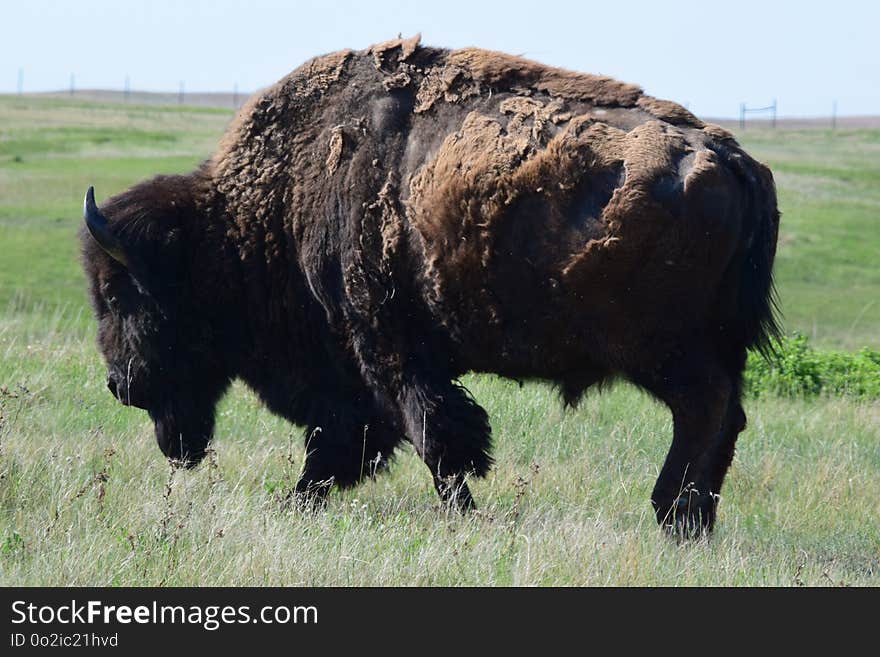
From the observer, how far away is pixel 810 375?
10531mm

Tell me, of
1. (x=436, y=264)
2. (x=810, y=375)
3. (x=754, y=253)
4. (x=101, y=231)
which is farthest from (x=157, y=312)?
(x=810, y=375)

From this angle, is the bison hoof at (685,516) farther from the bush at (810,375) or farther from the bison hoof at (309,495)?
the bush at (810,375)

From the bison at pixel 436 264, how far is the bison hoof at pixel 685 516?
0.05ft

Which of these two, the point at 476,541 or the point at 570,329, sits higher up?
the point at 570,329

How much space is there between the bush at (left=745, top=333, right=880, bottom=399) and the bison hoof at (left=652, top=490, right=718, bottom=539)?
4.75m

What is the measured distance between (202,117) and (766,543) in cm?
6161

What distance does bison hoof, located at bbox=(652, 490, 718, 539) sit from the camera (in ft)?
17.7

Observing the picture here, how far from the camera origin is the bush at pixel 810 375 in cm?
1028

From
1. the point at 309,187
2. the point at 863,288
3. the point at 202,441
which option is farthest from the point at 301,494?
the point at 863,288

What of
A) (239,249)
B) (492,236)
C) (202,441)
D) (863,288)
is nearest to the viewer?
(492,236)

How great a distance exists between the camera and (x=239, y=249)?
6172mm

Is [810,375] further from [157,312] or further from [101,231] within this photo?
[101,231]

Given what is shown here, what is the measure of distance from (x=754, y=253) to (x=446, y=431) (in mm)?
1648

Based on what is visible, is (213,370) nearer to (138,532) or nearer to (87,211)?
(87,211)
